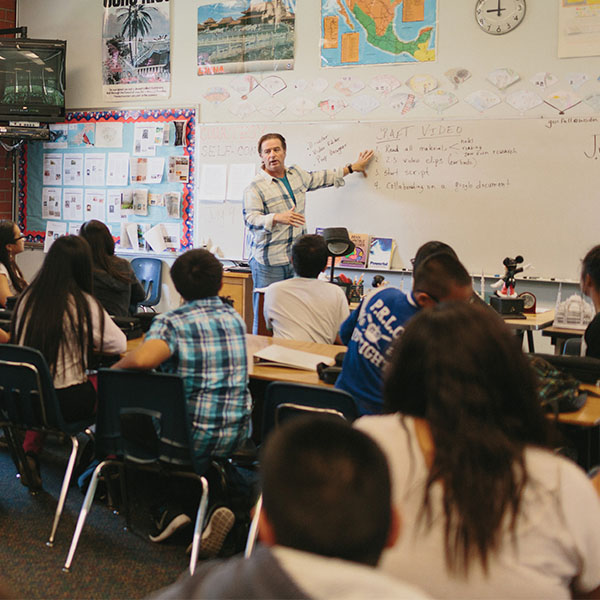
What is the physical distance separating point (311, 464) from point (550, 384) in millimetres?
1668

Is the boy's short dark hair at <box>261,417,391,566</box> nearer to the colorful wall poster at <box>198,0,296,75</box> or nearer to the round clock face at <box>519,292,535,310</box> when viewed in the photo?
the round clock face at <box>519,292,535,310</box>

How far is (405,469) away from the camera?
116cm

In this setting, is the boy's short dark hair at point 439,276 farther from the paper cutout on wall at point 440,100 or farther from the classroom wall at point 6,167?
the classroom wall at point 6,167

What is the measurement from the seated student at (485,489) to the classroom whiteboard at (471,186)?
3.83 m

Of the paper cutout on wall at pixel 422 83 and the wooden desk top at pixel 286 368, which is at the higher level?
the paper cutout on wall at pixel 422 83

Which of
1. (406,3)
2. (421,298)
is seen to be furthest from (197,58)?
(421,298)

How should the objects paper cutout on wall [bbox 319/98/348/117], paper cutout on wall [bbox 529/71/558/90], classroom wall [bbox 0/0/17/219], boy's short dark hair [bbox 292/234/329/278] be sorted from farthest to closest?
classroom wall [bbox 0/0/17/219]
paper cutout on wall [bbox 319/98/348/117]
paper cutout on wall [bbox 529/71/558/90]
boy's short dark hair [bbox 292/234/329/278]

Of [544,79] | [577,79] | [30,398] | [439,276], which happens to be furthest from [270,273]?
[439,276]

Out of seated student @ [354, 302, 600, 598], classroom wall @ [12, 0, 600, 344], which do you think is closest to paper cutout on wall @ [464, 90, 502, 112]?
classroom wall @ [12, 0, 600, 344]

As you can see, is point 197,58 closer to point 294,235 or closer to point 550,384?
point 294,235

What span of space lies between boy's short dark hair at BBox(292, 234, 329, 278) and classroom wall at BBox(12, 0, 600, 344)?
200 cm

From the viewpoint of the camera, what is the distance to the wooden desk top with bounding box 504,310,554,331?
3.89 metres

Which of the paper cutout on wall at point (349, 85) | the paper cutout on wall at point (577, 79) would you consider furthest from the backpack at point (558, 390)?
the paper cutout on wall at point (349, 85)

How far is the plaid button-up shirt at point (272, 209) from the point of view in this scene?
16.1 ft
